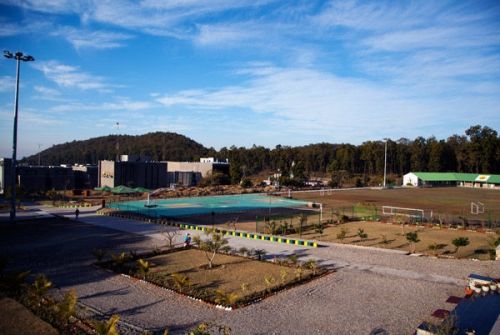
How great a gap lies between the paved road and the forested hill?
342 ft

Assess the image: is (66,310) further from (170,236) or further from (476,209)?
(476,209)

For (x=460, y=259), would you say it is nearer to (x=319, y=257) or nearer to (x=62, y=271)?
(x=319, y=257)

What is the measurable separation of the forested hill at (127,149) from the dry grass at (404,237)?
99.1 metres

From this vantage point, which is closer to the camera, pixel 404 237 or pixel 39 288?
pixel 39 288

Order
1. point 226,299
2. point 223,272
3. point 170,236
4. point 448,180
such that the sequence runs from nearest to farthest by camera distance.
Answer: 1. point 226,299
2. point 223,272
3. point 170,236
4. point 448,180

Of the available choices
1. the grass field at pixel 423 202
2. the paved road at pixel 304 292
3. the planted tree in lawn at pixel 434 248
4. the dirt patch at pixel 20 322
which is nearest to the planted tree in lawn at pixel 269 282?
the paved road at pixel 304 292

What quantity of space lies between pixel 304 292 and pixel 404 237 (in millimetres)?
11260

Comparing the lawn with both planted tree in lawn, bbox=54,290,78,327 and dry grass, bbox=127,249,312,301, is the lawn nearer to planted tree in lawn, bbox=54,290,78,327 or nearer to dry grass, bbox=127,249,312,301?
dry grass, bbox=127,249,312,301

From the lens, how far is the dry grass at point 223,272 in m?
12.0

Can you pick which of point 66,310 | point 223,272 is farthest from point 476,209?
point 66,310

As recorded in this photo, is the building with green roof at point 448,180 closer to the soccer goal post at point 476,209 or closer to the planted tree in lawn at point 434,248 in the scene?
the soccer goal post at point 476,209

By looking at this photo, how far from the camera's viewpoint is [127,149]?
14600 cm

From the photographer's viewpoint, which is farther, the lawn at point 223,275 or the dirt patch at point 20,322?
the lawn at point 223,275

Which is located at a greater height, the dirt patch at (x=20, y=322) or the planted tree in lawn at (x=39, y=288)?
the planted tree in lawn at (x=39, y=288)
